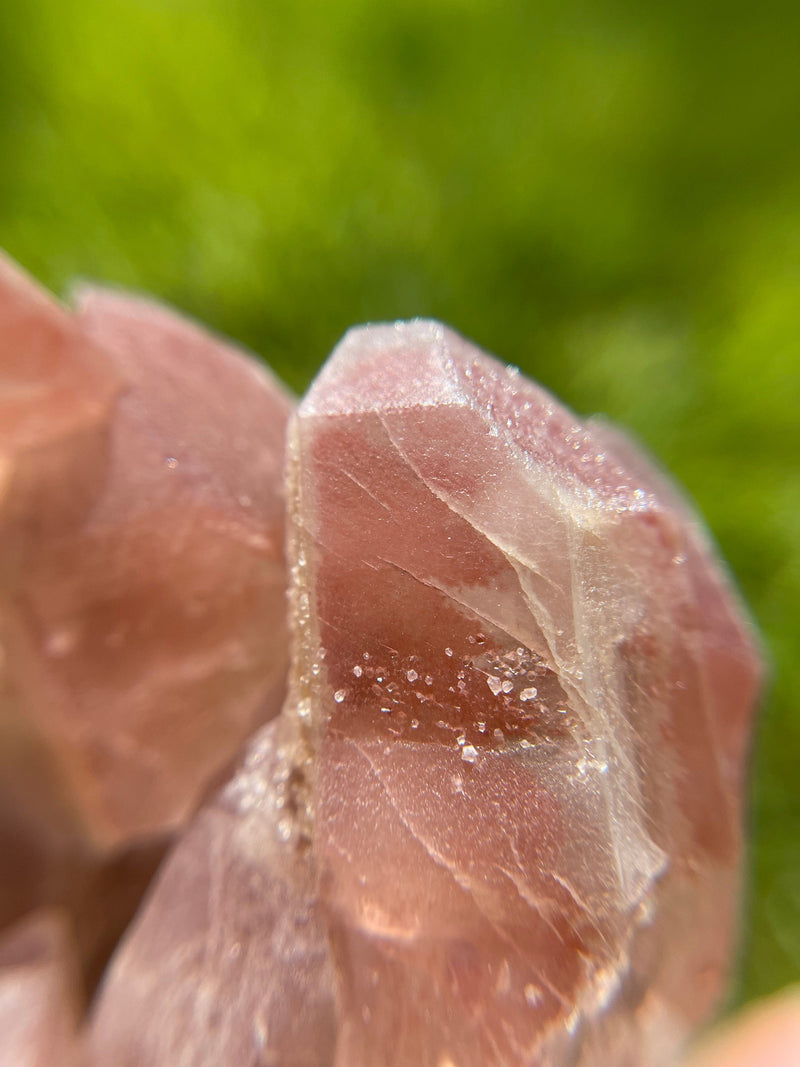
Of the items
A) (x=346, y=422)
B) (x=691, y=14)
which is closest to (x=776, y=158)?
(x=691, y=14)

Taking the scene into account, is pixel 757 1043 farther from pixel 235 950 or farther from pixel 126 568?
pixel 126 568

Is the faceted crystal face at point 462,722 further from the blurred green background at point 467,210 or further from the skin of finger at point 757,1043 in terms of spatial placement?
the blurred green background at point 467,210

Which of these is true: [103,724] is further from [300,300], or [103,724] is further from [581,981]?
[300,300]

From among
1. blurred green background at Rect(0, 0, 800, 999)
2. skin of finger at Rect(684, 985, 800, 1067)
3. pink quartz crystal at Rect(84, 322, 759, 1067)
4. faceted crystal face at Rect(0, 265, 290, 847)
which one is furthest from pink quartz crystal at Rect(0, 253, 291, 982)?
blurred green background at Rect(0, 0, 800, 999)

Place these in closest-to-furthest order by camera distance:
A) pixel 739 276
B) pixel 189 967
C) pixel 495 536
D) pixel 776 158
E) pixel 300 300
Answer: pixel 495 536
pixel 189 967
pixel 300 300
pixel 739 276
pixel 776 158

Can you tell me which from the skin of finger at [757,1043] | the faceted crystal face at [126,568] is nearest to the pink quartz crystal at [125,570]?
the faceted crystal face at [126,568]

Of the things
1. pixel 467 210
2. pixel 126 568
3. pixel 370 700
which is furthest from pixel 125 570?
pixel 467 210
